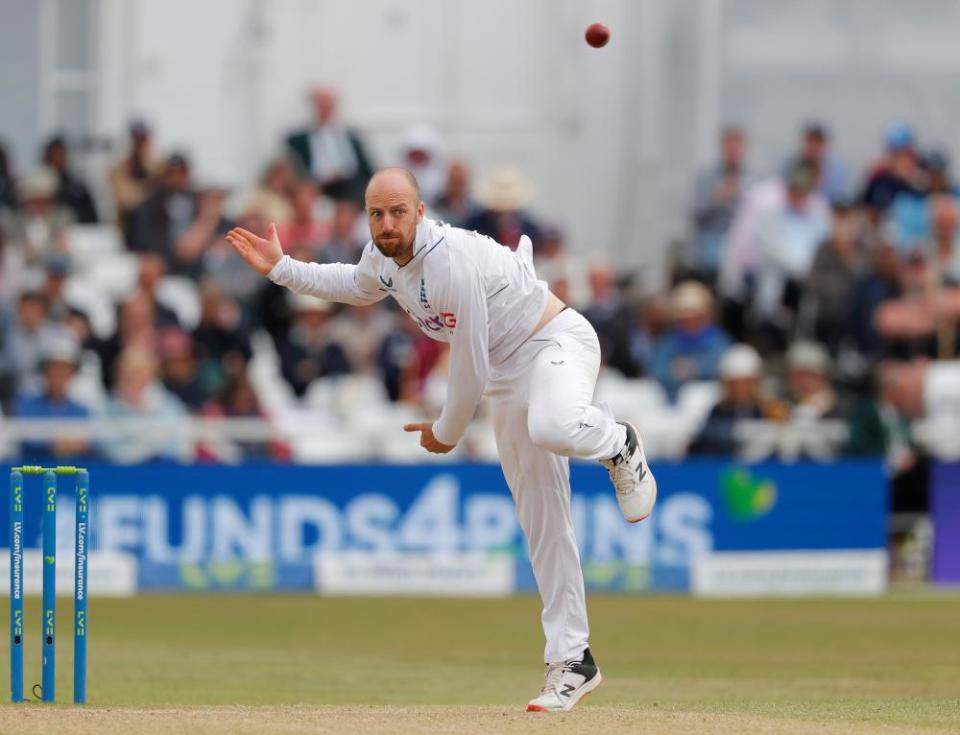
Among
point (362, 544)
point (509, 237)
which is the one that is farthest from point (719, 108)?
point (362, 544)

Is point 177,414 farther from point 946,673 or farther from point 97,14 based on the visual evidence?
point 946,673

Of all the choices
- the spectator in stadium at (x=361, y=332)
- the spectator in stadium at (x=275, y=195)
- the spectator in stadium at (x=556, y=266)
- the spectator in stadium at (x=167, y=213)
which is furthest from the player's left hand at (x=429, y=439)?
the spectator in stadium at (x=167, y=213)

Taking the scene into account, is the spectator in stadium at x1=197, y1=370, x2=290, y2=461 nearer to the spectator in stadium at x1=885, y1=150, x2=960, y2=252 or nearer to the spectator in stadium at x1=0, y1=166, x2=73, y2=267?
the spectator in stadium at x1=0, y1=166, x2=73, y2=267

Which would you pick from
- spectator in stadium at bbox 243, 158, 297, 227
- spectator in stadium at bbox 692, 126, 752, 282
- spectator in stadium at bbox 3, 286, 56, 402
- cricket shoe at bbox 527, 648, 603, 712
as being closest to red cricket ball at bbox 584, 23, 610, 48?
cricket shoe at bbox 527, 648, 603, 712

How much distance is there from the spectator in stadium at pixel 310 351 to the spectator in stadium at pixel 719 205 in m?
3.63

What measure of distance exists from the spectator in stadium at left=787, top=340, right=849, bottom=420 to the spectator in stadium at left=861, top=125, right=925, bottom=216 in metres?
2.47

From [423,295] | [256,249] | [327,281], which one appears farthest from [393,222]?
[256,249]

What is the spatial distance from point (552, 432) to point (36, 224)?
11001 millimetres

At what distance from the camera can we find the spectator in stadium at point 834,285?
18484 mm

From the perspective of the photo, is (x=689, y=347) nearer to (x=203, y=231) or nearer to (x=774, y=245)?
(x=774, y=245)

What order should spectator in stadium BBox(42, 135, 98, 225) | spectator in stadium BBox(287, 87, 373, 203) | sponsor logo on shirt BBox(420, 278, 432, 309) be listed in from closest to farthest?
sponsor logo on shirt BBox(420, 278, 432, 309) → spectator in stadium BBox(42, 135, 98, 225) → spectator in stadium BBox(287, 87, 373, 203)

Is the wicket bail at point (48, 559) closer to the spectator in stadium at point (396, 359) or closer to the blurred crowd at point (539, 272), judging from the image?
the blurred crowd at point (539, 272)

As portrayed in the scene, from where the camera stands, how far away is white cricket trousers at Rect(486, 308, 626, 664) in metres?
8.63

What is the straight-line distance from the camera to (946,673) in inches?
446
